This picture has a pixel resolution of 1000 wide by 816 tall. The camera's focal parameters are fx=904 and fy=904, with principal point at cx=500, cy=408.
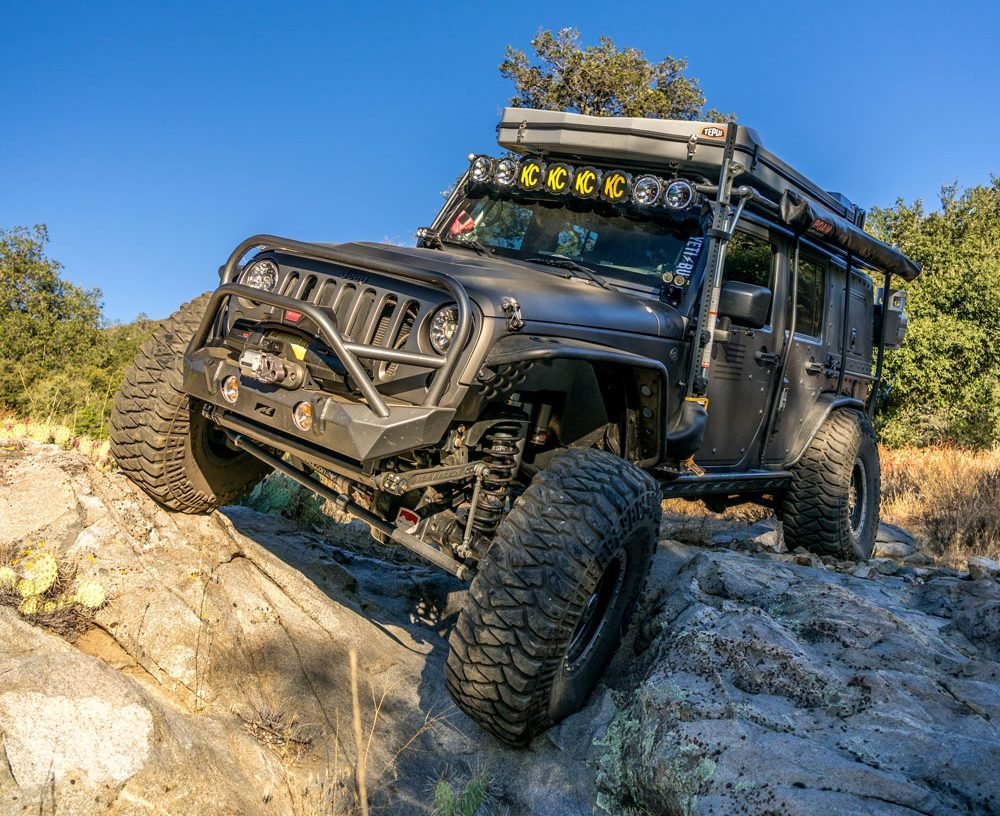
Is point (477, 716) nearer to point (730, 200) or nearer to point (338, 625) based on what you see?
point (338, 625)

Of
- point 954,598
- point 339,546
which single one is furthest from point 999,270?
point 339,546

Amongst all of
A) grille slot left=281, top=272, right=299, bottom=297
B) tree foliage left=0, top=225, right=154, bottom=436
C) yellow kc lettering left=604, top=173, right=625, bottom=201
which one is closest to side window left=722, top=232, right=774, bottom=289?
yellow kc lettering left=604, top=173, right=625, bottom=201

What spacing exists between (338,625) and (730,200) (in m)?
3.10

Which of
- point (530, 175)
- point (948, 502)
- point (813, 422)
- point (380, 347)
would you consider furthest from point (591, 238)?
point (948, 502)

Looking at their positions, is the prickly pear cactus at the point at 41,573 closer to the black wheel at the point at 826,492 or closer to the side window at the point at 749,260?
the side window at the point at 749,260

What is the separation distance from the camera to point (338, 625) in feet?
14.4

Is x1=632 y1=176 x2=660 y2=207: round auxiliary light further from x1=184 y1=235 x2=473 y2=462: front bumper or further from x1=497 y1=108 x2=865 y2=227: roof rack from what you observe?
x1=184 y1=235 x2=473 y2=462: front bumper

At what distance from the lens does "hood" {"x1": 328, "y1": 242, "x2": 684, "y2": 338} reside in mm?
3588

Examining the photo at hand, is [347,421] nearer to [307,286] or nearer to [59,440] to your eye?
[307,286]

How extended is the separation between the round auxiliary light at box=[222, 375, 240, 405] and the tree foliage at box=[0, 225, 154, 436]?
7318mm

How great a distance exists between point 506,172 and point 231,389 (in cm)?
247

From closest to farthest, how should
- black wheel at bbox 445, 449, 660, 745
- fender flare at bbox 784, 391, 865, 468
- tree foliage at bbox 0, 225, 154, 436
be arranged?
black wheel at bbox 445, 449, 660, 745 → fender flare at bbox 784, 391, 865, 468 → tree foliage at bbox 0, 225, 154, 436

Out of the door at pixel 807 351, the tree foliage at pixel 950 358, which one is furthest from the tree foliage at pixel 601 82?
the door at pixel 807 351

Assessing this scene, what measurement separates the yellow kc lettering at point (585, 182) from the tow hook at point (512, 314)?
1.94m
